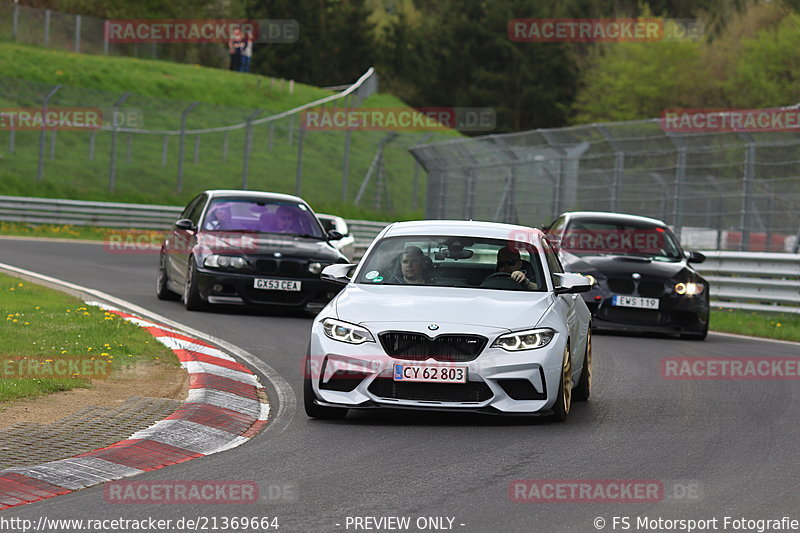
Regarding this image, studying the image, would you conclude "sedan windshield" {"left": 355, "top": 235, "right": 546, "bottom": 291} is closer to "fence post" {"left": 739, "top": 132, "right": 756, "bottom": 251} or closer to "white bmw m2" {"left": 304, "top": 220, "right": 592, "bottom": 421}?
"white bmw m2" {"left": 304, "top": 220, "right": 592, "bottom": 421}

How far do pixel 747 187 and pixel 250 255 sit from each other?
9.68 metres

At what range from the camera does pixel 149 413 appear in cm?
850

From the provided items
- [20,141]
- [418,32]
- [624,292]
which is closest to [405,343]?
[624,292]

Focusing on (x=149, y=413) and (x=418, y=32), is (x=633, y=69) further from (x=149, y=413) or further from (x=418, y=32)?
(x=149, y=413)

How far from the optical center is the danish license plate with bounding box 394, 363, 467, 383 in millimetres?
8570

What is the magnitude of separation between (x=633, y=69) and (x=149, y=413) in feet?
251

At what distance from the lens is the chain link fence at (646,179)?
72.0 feet

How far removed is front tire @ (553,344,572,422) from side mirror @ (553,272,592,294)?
0.70 m

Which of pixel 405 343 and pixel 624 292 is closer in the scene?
pixel 405 343

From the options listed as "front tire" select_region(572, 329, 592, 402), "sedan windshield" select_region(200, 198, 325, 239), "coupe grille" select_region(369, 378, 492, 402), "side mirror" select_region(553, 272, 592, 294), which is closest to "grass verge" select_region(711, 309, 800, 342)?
"sedan windshield" select_region(200, 198, 325, 239)

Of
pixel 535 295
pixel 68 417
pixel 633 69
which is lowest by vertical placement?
pixel 68 417

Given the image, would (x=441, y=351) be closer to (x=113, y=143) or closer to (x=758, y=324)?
(x=758, y=324)

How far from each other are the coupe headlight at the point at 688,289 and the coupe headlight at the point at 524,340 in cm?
732

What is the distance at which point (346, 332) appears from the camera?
8.84m
